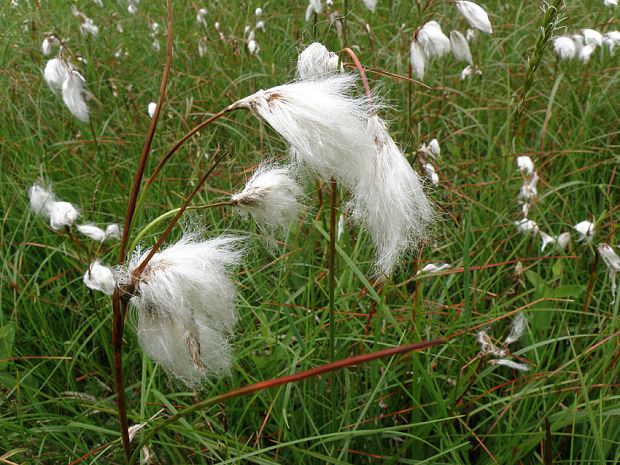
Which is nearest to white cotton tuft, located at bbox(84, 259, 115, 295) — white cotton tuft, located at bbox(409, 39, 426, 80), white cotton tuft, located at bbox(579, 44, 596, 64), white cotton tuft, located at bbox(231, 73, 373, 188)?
white cotton tuft, located at bbox(231, 73, 373, 188)

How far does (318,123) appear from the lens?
2.30ft

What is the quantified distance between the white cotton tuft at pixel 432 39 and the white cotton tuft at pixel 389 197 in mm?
756

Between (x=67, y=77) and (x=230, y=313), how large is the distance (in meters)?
1.22

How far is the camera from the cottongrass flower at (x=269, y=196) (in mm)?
851

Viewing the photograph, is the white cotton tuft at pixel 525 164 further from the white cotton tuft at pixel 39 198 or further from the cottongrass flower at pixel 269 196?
the white cotton tuft at pixel 39 198

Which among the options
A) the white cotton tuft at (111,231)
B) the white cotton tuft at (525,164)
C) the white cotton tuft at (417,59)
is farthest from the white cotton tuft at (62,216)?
the white cotton tuft at (525,164)

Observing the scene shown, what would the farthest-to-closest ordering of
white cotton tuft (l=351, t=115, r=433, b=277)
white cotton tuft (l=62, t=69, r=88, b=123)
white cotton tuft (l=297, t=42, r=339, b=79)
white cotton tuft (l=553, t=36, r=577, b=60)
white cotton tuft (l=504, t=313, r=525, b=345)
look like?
white cotton tuft (l=553, t=36, r=577, b=60)
white cotton tuft (l=62, t=69, r=88, b=123)
white cotton tuft (l=504, t=313, r=525, b=345)
white cotton tuft (l=297, t=42, r=339, b=79)
white cotton tuft (l=351, t=115, r=433, b=277)

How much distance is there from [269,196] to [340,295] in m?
0.70

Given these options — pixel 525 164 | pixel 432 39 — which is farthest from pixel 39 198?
pixel 525 164

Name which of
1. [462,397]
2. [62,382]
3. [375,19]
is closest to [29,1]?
[375,19]

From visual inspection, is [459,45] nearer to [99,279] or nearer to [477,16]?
[477,16]

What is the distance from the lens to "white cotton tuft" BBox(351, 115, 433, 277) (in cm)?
79

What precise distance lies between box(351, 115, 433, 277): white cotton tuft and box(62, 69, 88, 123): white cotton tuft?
1252 millimetres

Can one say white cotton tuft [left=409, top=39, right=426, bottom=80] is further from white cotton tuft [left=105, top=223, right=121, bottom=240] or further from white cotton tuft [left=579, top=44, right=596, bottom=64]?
white cotton tuft [left=579, top=44, right=596, bottom=64]
